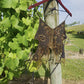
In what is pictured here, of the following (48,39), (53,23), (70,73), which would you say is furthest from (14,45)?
(70,73)

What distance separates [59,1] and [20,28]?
72cm

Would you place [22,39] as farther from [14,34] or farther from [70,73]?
[70,73]

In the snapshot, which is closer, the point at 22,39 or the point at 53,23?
the point at 22,39

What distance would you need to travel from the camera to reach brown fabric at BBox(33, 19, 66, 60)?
1862 mm

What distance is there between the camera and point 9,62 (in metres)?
1.91

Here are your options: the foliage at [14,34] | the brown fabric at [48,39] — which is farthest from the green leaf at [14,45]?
the brown fabric at [48,39]

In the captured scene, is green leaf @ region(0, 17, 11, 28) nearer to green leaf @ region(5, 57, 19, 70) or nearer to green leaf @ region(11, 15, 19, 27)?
green leaf @ region(11, 15, 19, 27)

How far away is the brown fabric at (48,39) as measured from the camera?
186cm

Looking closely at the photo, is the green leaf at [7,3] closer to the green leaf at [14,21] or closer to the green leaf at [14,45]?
the green leaf at [14,21]

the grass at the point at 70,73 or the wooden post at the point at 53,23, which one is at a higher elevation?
the wooden post at the point at 53,23

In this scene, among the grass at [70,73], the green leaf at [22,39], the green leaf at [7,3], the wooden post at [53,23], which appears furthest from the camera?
the grass at [70,73]

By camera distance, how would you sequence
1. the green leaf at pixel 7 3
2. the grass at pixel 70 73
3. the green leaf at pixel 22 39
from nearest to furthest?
the green leaf at pixel 7 3, the green leaf at pixel 22 39, the grass at pixel 70 73

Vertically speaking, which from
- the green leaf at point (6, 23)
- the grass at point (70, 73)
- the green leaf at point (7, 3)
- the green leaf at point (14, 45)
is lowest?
the grass at point (70, 73)

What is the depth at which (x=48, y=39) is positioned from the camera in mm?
1893
